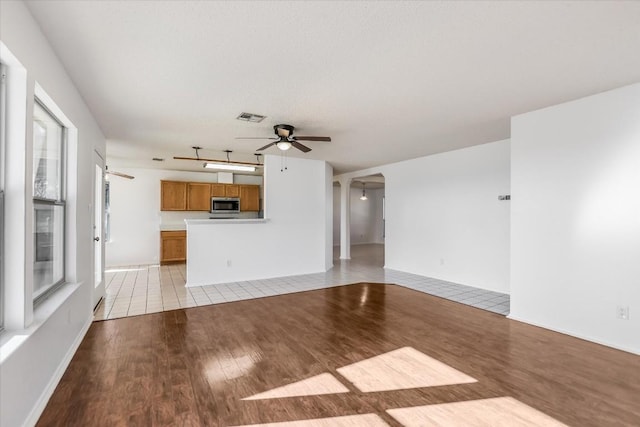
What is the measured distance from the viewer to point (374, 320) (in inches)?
146

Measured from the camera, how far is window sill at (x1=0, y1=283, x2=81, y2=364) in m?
1.55

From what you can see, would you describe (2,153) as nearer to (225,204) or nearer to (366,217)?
(225,204)

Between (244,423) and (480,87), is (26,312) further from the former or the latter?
(480,87)

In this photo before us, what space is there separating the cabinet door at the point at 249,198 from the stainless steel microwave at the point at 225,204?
0.66 ft

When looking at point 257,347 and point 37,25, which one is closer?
point 37,25

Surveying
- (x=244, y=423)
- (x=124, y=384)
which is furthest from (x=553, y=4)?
(x=124, y=384)

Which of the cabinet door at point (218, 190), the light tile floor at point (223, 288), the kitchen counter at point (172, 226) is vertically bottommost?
the light tile floor at point (223, 288)

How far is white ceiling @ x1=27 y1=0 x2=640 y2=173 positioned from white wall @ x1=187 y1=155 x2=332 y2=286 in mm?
2297

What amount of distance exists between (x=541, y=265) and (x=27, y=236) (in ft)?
15.2

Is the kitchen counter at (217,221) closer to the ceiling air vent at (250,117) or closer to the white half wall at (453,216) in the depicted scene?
the ceiling air vent at (250,117)

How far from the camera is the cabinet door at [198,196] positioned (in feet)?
26.4

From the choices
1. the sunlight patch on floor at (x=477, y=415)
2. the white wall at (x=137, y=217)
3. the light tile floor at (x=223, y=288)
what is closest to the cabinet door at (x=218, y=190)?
the white wall at (x=137, y=217)

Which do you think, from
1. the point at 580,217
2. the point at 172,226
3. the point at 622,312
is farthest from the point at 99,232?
the point at 622,312

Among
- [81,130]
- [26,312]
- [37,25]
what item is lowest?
[26,312]
